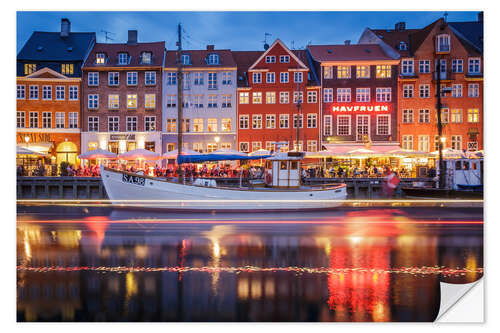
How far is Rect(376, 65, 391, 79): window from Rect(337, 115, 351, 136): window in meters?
5.12

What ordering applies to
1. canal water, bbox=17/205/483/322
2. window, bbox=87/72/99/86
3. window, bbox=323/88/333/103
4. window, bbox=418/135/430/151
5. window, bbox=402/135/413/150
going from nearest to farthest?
canal water, bbox=17/205/483/322, window, bbox=418/135/430/151, window, bbox=402/135/413/150, window, bbox=323/88/333/103, window, bbox=87/72/99/86

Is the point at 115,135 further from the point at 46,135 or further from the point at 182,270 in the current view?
the point at 182,270

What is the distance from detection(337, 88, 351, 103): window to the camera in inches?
1548

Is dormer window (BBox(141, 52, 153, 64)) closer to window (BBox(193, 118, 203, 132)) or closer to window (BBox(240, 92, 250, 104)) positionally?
window (BBox(193, 118, 203, 132))

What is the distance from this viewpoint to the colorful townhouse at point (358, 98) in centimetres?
3881

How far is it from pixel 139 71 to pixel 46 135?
10920 millimetres

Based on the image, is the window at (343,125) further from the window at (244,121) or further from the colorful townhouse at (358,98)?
the window at (244,121)

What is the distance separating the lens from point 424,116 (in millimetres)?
38406

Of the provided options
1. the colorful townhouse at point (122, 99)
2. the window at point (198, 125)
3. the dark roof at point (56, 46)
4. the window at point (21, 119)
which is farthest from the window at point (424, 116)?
the window at point (21, 119)

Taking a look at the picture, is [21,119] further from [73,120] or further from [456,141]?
[456,141]

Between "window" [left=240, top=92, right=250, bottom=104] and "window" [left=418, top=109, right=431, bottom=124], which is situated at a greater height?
"window" [left=240, top=92, right=250, bottom=104]

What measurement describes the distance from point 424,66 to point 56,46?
36887 millimetres

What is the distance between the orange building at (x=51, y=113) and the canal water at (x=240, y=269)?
26.3 m

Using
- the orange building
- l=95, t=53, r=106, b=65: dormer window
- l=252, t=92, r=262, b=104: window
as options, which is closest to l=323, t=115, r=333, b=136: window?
l=252, t=92, r=262, b=104: window
